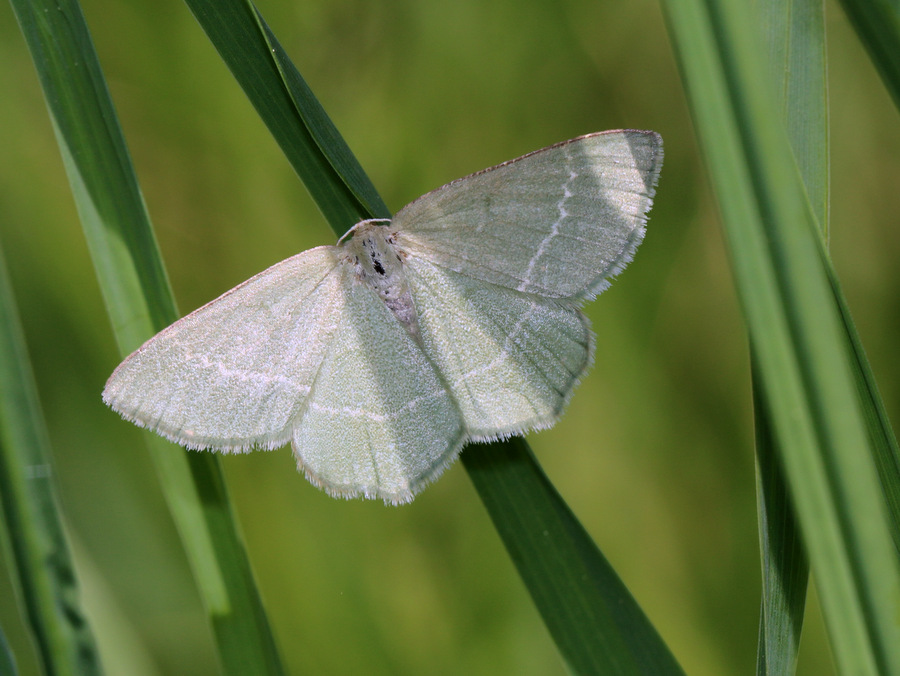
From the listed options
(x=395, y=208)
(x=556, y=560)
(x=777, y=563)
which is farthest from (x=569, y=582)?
(x=395, y=208)

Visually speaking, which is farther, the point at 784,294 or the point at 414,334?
the point at 414,334

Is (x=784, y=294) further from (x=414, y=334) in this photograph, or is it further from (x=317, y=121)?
(x=414, y=334)

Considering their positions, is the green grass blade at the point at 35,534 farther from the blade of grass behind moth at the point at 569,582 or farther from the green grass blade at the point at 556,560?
the blade of grass behind moth at the point at 569,582

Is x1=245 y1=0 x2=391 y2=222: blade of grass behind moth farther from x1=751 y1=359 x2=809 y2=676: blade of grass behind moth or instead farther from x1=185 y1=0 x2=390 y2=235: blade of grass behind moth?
x1=751 y1=359 x2=809 y2=676: blade of grass behind moth

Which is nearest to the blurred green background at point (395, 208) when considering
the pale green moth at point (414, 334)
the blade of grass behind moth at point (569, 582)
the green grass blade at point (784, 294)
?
the pale green moth at point (414, 334)

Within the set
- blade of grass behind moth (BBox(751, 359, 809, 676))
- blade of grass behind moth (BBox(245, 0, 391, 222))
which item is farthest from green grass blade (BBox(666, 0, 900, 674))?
blade of grass behind moth (BBox(245, 0, 391, 222))

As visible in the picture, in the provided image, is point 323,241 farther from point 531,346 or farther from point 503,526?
point 503,526
